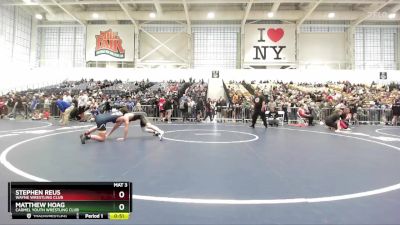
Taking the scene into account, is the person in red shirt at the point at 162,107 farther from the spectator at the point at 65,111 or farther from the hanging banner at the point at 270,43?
the hanging banner at the point at 270,43

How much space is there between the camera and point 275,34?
1356 inches

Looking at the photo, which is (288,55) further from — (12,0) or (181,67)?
(12,0)

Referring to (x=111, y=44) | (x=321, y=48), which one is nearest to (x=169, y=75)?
(x=111, y=44)

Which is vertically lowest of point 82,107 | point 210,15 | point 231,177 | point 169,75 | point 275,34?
point 231,177

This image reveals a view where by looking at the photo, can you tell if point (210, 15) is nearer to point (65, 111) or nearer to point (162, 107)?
point (162, 107)

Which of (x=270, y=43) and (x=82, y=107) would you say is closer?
(x=82, y=107)

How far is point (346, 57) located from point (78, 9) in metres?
30.5

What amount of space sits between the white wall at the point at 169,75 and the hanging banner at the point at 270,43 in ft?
9.68

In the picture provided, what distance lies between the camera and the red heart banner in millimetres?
34375

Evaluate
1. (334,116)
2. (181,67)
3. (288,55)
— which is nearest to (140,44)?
(181,67)

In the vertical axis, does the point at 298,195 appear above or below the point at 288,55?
below

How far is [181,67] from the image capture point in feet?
117

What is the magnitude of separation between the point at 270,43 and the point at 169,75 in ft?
39.0
